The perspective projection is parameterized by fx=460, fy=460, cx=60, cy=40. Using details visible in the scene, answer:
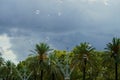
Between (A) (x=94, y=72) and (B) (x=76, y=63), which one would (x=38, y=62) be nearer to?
(B) (x=76, y=63)

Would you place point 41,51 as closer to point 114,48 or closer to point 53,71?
point 53,71

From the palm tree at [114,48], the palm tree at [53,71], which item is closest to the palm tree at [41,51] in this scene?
the palm tree at [53,71]

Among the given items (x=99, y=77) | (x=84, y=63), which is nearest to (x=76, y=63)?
(x=84, y=63)

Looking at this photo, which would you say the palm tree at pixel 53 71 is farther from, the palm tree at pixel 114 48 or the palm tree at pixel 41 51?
the palm tree at pixel 114 48

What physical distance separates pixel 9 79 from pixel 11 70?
15.3 m

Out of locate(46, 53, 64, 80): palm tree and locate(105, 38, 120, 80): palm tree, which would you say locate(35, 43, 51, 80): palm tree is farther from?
locate(105, 38, 120, 80): palm tree

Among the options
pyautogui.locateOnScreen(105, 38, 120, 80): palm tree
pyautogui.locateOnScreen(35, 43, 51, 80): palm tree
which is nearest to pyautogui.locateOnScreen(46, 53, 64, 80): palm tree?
pyautogui.locateOnScreen(35, 43, 51, 80): palm tree

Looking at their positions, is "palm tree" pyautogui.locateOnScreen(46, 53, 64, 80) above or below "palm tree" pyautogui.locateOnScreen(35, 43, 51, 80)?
below

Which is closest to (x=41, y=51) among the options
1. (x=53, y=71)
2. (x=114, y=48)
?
(x=53, y=71)

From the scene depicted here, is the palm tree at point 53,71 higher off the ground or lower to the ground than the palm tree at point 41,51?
lower

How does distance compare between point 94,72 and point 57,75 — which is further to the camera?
point 94,72

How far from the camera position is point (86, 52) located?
103812mm

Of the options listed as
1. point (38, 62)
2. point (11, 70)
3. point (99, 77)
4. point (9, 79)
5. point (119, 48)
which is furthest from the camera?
point (9, 79)

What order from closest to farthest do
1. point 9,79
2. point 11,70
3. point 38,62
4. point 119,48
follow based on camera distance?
1. point 119,48
2. point 38,62
3. point 11,70
4. point 9,79
